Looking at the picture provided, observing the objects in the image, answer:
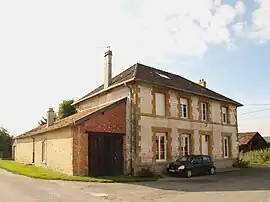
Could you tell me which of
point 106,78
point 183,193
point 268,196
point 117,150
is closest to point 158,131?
point 117,150

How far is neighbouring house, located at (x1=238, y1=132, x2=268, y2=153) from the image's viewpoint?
41594 mm

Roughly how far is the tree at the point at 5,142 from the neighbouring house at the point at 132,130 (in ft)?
73.8

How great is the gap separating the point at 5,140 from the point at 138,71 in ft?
109

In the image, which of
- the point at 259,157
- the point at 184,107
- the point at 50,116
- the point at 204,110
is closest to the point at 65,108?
the point at 50,116

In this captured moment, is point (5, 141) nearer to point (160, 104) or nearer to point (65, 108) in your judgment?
point (65, 108)

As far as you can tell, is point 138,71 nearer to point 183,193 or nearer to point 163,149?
point 163,149

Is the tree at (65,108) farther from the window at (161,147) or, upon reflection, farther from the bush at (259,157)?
the bush at (259,157)

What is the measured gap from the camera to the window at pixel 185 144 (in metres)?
23.4

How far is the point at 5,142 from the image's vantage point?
157 ft

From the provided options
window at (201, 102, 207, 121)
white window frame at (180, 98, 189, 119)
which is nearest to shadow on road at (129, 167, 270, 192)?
white window frame at (180, 98, 189, 119)

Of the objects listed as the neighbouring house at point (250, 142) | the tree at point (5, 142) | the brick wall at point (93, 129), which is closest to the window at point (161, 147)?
the brick wall at point (93, 129)

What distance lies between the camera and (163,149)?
21.8 meters

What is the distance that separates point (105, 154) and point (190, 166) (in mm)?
5289

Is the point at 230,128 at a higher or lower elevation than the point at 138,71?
lower
